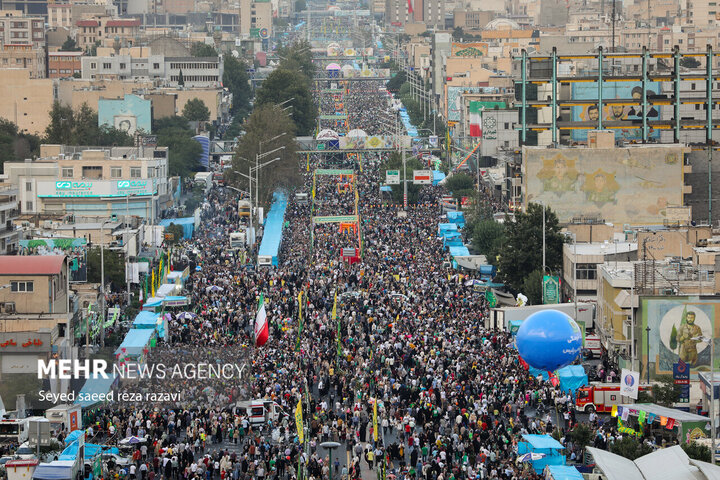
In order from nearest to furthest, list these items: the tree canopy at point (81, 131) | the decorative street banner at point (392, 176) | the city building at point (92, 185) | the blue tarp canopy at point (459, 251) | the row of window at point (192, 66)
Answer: the blue tarp canopy at point (459, 251)
the city building at point (92, 185)
the decorative street banner at point (392, 176)
the tree canopy at point (81, 131)
the row of window at point (192, 66)

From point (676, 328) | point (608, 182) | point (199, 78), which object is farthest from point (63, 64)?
point (676, 328)

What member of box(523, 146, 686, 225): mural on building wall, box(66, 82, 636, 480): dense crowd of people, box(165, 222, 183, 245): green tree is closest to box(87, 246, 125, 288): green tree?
box(66, 82, 636, 480): dense crowd of people

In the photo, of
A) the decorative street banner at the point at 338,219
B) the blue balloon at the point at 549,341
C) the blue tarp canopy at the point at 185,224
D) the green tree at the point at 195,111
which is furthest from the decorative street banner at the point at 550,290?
the green tree at the point at 195,111

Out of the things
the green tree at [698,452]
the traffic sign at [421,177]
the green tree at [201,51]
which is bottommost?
the green tree at [698,452]

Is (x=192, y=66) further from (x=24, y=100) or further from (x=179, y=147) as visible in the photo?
Result: (x=179, y=147)

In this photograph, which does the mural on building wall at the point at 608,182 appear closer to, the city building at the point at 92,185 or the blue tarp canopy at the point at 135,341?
the city building at the point at 92,185

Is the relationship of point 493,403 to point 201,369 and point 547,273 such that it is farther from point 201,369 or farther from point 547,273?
point 547,273
